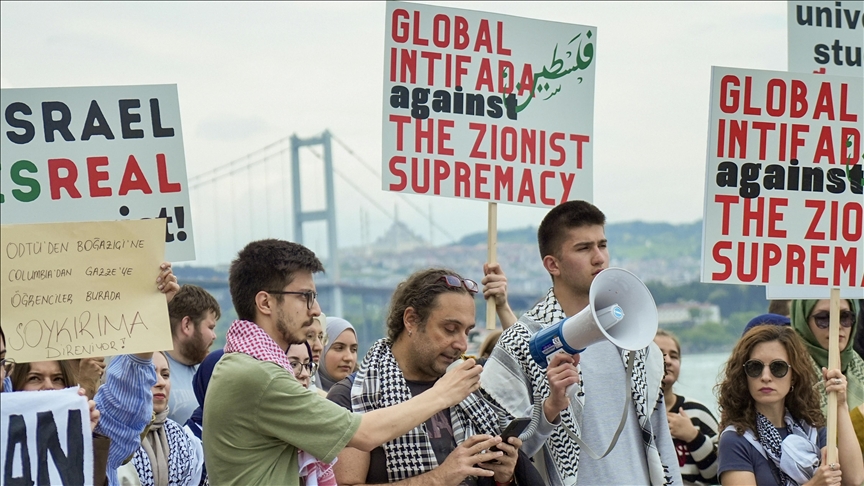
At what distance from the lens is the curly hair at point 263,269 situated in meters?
4.04

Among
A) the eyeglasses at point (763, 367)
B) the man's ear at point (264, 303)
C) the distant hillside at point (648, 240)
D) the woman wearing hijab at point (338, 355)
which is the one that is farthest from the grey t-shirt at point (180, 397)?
the distant hillside at point (648, 240)

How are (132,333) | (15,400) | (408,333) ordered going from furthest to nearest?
(408,333) < (132,333) < (15,400)

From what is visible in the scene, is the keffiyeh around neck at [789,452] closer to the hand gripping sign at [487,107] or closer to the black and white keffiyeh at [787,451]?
the black and white keffiyeh at [787,451]

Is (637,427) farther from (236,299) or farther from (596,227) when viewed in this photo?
(236,299)

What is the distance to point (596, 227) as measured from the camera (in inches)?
197

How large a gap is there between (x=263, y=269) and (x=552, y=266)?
148 cm

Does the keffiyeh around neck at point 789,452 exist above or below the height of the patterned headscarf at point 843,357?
below

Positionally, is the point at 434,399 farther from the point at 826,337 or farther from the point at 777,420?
the point at 826,337

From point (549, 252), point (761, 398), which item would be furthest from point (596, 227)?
point (761, 398)

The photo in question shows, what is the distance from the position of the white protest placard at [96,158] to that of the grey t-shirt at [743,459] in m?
2.64

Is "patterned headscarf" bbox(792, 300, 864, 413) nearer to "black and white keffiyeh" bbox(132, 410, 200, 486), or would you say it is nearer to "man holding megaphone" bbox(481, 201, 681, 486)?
"man holding megaphone" bbox(481, 201, 681, 486)

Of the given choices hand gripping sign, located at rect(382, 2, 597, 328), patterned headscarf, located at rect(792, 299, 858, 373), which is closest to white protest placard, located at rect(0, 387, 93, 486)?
hand gripping sign, located at rect(382, 2, 597, 328)

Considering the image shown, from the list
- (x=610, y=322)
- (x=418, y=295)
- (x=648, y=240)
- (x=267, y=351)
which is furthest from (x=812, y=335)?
(x=648, y=240)

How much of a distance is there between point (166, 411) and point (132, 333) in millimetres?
1241
